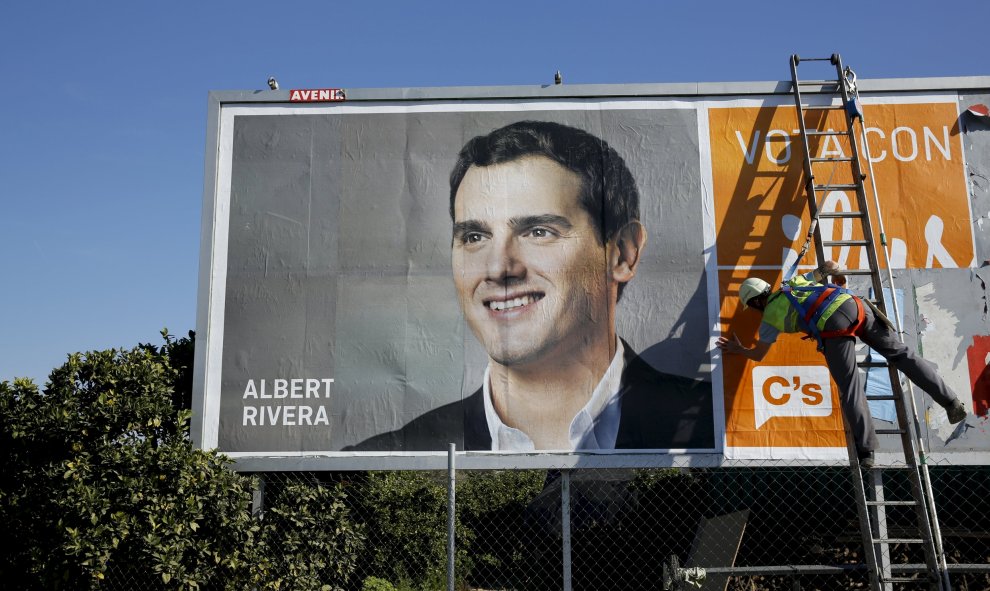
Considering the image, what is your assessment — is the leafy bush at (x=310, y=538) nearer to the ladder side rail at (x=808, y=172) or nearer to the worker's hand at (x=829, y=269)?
the worker's hand at (x=829, y=269)

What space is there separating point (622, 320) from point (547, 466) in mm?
1618

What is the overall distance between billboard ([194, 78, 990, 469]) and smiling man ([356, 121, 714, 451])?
0.02m

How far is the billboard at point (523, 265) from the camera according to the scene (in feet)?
26.8

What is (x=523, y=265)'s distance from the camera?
8461 mm

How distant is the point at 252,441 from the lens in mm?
8281

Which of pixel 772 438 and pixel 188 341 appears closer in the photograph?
pixel 772 438

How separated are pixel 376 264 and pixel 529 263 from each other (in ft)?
5.12

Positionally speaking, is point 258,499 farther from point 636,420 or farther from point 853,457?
point 853,457

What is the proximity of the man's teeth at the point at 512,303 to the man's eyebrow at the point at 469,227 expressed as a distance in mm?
769

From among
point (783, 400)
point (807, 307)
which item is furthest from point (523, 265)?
point (783, 400)

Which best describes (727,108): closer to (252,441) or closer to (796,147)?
(796,147)

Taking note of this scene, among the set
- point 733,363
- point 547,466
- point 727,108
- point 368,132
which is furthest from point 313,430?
point 727,108

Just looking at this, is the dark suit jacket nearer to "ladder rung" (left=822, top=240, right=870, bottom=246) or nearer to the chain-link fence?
the chain-link fence

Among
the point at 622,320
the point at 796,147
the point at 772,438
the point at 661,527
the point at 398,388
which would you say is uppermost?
the point at 796,147
